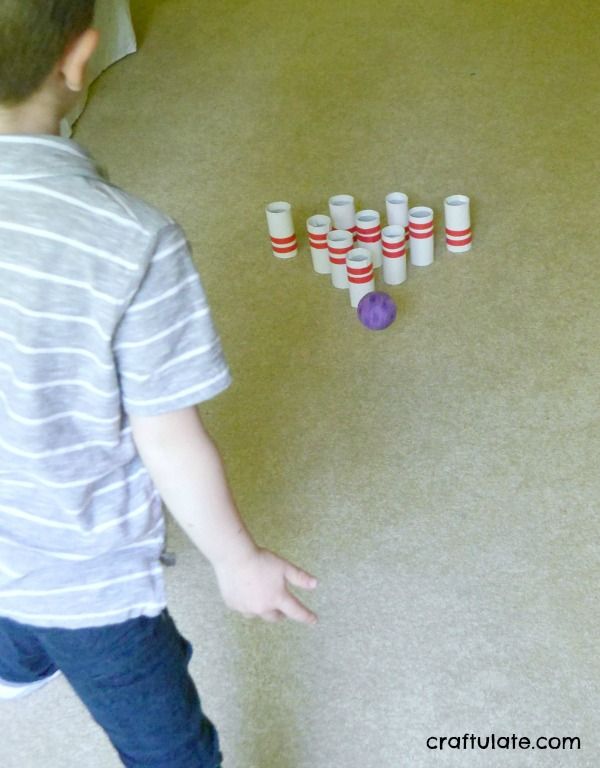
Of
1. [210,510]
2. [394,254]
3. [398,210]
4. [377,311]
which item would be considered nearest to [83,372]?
[210,510]

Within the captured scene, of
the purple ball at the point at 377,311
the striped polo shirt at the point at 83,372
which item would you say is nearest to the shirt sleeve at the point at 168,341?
the striped polo shirt at the point at 83,372

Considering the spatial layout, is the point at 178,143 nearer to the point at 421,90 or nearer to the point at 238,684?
the point at 421,90

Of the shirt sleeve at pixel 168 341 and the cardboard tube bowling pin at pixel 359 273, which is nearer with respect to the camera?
the shirt sleeve at pixel 168 341

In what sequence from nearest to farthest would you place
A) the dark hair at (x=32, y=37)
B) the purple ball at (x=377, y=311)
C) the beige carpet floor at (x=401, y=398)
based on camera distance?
the dark hair at (x=32, y=37) < the beige carpet floor at (x=401, y=398) < the purple ball at (x=377, y=311)

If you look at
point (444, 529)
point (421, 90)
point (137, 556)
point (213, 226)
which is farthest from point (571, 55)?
point (137, 556)

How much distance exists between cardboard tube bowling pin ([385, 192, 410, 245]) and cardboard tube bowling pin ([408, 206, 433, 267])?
0.9 inches

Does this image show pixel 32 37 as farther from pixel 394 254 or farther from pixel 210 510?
pixel 394 254

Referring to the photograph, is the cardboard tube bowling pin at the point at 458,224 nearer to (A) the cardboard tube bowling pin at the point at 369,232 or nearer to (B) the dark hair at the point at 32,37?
(A) the cardboard tube bowling pin at the point at 369,232

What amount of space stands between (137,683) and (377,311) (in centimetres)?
99

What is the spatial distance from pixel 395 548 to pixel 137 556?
617mm

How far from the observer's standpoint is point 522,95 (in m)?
2.36

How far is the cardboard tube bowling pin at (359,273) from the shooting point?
5.55 feet

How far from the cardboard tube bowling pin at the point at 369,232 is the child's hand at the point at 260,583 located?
1095 millimetres

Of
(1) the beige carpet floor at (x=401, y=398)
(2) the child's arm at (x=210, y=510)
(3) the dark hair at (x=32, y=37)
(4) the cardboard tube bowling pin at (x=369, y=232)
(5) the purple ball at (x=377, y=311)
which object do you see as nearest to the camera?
(3) the dark hair at (x=32, y=37)
